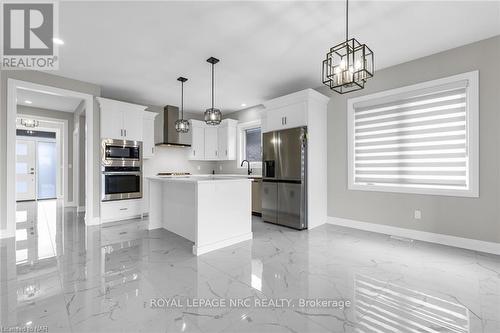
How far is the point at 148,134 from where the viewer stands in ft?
17.7

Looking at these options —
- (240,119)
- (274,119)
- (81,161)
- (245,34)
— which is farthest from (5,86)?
(240,119)

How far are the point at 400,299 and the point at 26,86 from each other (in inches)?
221

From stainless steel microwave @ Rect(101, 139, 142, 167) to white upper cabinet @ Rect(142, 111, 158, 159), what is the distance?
37 cm

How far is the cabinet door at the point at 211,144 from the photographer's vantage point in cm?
644

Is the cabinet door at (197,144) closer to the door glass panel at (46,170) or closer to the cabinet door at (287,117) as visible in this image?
the cabinet door at (287,117)

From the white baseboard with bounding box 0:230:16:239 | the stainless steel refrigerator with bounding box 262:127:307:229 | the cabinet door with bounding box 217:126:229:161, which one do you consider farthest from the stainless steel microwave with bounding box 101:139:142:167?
the stainless steel refrigerator with bounding box 262:127:307:229

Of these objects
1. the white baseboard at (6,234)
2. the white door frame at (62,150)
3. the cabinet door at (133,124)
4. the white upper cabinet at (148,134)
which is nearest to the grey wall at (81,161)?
the white door frame at (62,150)

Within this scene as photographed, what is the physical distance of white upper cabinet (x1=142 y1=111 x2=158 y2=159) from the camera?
5312 mm

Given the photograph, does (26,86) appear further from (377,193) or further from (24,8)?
(377,193)

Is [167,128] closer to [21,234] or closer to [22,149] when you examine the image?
[21,234]

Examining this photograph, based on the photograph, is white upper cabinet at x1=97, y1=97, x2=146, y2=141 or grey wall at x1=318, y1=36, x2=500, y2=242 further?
white upper cabinet at x1=97, y1=97, x2=146, y2=141

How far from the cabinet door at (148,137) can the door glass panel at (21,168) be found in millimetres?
4829

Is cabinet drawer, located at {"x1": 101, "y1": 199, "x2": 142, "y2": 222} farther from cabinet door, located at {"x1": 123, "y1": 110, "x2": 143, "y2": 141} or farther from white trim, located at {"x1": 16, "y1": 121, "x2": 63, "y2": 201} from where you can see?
white trim, located at {"x1": 16, "y1": 121, "x2": 63, "y2": 201}

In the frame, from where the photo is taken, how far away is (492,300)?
1.84 metres
